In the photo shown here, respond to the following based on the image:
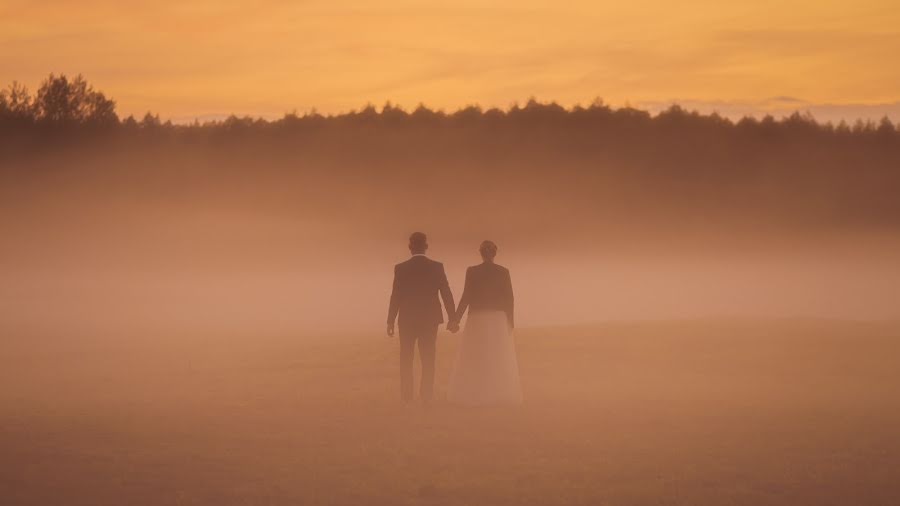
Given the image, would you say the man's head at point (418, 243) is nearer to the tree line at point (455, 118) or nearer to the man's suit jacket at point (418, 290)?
the man's suit jacket at point (418, 290)

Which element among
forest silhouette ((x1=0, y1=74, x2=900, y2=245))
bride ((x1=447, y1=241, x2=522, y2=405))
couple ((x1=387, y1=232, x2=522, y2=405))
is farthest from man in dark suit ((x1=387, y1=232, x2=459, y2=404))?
forest silhouette ((x1=0, y1=74, x2=900, y2=245))

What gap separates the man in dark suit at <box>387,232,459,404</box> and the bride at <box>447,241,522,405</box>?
1.51ft

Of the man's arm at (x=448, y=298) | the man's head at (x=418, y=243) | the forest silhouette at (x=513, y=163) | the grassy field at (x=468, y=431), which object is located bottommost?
the grassy field at (x=468, y=431)

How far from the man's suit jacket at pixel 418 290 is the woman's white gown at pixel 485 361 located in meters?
0.65

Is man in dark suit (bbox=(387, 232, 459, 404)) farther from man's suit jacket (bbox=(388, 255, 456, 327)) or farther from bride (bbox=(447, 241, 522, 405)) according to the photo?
bride (bbox=(447, 241, 522, 405))

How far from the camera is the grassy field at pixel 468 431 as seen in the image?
14.6m

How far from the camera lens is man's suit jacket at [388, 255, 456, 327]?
20359 mm

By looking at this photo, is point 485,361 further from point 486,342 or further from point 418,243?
point 418,243

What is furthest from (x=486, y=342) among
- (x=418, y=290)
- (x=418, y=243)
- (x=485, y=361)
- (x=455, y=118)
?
(x=455, y=118)

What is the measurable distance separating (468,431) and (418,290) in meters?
2.84

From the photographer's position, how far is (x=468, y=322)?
20.9m

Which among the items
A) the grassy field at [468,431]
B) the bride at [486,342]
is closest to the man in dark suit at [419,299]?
the bride at [486,342]

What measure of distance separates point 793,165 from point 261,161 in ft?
208

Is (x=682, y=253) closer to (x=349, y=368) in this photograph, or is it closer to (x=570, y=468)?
(x=349, y=368)
